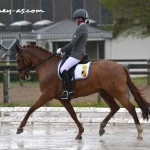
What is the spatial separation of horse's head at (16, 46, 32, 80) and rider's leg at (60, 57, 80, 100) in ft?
2.99

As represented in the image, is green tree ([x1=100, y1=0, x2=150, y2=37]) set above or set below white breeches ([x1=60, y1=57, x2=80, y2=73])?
below

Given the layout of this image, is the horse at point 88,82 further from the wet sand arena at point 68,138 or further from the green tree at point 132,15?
the green tree at point 132,15

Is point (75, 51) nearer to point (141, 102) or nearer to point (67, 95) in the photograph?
point (67, 95)

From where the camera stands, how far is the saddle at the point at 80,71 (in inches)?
493

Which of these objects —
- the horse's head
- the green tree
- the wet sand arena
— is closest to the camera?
the wet sand arena

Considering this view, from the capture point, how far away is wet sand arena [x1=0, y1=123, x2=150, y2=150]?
37.1 feet

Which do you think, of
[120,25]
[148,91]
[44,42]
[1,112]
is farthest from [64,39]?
[148,91]

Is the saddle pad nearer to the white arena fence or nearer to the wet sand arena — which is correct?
the wet sand arena

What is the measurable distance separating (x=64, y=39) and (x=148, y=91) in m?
30.3

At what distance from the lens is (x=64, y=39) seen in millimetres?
43375

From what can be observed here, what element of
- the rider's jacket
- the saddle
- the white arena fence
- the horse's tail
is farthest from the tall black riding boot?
the white arena fence

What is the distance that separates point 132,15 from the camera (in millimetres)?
38281

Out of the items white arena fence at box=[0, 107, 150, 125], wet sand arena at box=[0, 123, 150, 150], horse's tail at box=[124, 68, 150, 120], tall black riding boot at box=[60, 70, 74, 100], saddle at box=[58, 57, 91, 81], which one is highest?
saddle at box=[58, 57, 91, 81]

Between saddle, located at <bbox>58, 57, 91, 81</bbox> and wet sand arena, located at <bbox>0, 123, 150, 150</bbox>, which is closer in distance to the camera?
wet sand arena, located at <bbox>0, 123, 150, 150</bbox>
